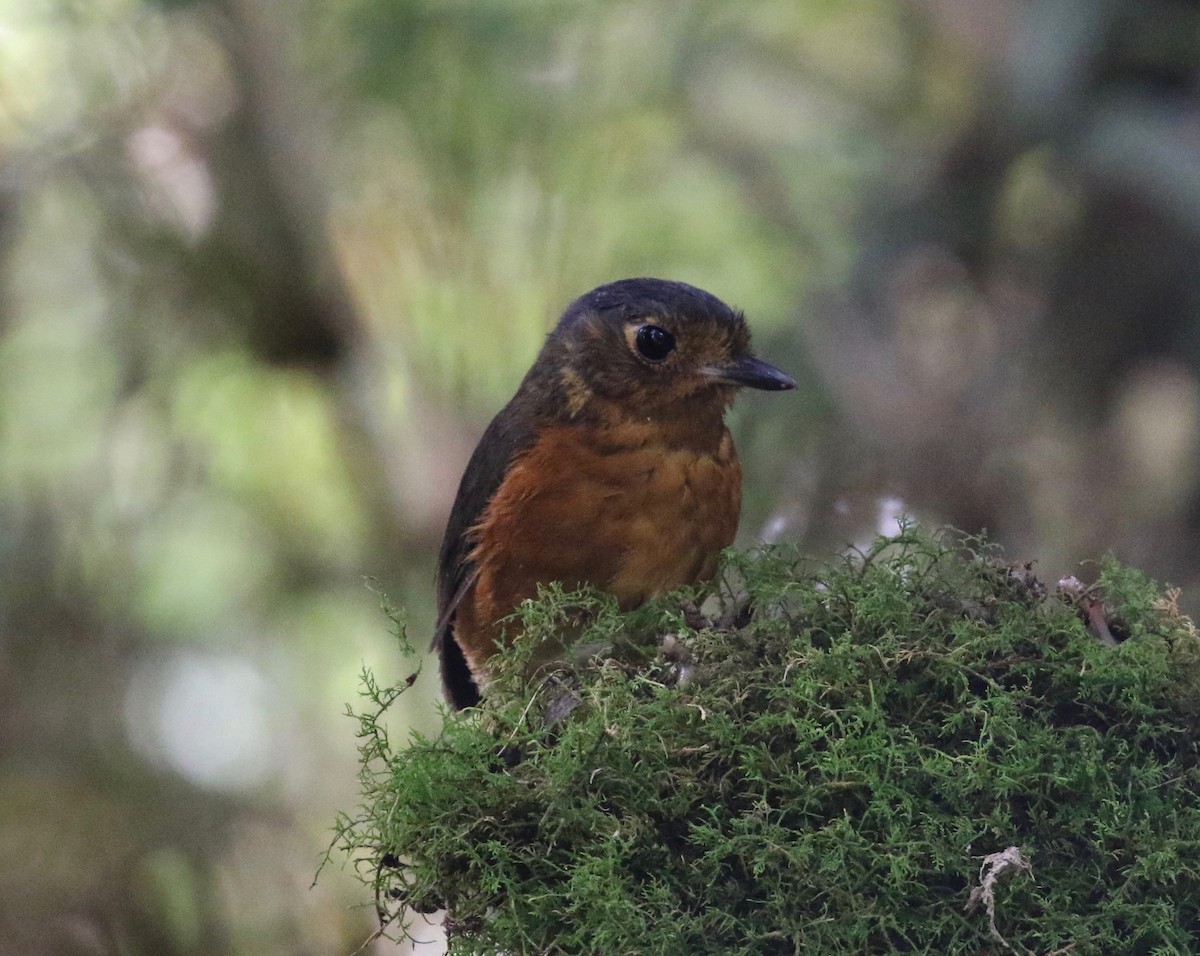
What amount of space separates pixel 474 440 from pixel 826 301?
161cm

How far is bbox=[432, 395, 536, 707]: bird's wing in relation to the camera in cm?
340

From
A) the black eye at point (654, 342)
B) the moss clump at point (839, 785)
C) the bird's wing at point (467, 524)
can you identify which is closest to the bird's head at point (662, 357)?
the black eye at point (654, 342)

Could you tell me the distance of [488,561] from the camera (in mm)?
3260

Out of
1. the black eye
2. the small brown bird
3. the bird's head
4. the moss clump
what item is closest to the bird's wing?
the small brown bird

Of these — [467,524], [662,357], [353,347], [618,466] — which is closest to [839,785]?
[618,466]

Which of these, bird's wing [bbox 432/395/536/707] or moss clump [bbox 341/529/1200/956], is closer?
moss clump [bbox 341/529/1200/956]

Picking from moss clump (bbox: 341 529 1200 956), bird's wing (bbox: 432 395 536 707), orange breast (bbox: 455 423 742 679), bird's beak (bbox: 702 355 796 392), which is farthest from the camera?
bird's wing (bbox: 432 395 536 707)

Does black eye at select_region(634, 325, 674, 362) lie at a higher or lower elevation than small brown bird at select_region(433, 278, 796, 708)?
higher

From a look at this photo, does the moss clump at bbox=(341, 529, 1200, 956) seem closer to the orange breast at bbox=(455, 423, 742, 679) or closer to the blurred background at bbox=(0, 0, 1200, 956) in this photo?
the orange breast at bbox=(455, 423, 742, 679)

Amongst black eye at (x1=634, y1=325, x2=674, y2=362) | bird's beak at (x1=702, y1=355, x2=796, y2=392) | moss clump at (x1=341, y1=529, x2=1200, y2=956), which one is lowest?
moss clump at (x1=341, y1=529, x2=1200, y2=956)

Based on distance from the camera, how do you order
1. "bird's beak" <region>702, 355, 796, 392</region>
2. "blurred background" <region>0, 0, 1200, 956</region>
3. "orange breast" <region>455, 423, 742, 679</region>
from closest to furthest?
"orange breast" <region>455, 423, 742, 679</region>
"bird's beak" <region>702, 355, 796, 392</region>
"blurred background" <region>0, 0, 1200, 956</region>

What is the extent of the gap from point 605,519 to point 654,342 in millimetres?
469

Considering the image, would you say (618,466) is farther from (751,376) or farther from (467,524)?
(467,524)

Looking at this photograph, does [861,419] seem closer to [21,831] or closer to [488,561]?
[488,561]
